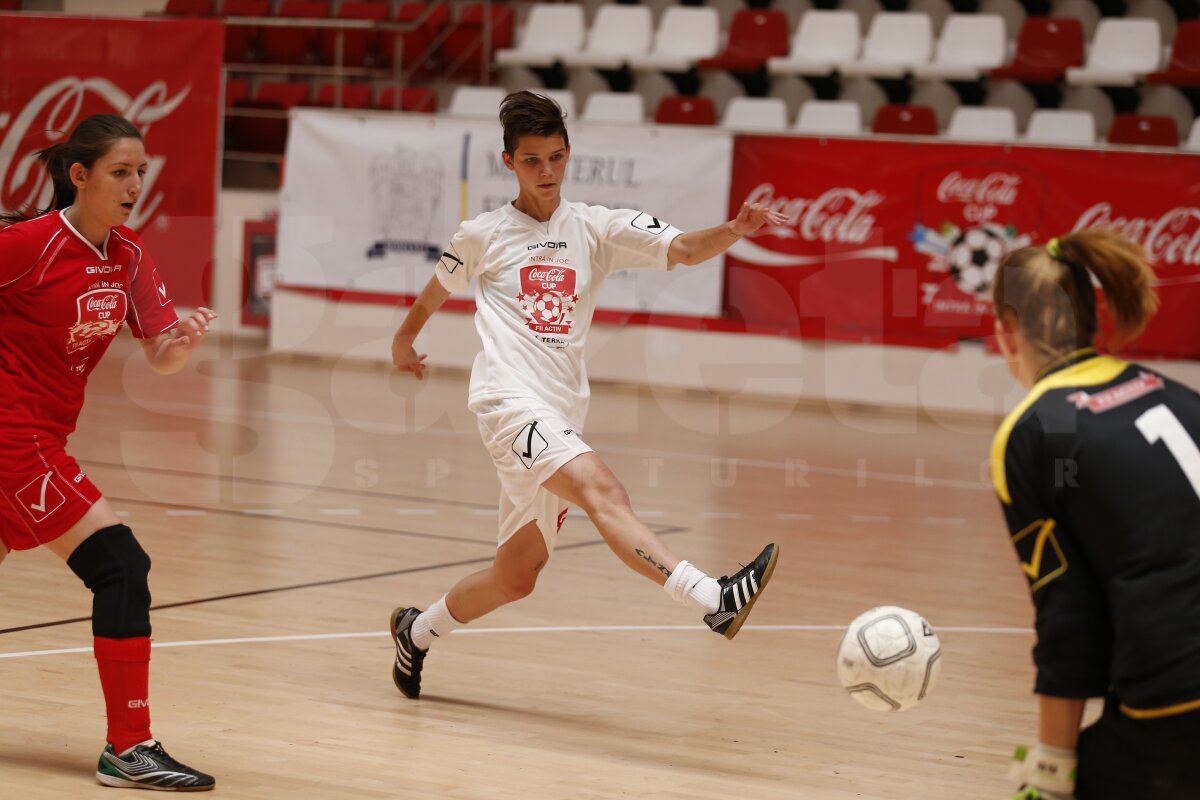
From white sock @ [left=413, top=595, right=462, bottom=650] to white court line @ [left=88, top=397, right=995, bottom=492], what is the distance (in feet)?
20.9

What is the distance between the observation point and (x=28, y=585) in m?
7.06

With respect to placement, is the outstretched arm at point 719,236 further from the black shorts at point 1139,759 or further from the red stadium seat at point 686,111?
the red stadium seat at point 686,111

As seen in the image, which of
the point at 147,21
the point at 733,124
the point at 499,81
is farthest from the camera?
the point at 499,81

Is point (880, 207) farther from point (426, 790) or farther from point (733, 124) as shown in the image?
point (426, 790)

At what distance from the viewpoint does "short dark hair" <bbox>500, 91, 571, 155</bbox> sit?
5.18 metres

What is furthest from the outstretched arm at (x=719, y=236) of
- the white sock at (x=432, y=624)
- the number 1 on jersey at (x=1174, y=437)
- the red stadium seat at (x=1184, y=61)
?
the red stadium seat at (x=1184, y=61)

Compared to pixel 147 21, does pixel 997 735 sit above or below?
below

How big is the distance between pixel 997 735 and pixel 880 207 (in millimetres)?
10287

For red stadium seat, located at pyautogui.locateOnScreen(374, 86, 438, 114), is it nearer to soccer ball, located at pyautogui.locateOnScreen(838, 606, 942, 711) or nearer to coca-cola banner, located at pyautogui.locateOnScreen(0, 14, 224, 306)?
coca-cola banner, located at pyautogui.locateOnScreen(0, 14, 224, 306)

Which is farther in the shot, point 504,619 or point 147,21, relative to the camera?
point 147,21

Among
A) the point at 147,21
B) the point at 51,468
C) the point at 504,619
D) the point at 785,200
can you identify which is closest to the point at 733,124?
the point at 785,200

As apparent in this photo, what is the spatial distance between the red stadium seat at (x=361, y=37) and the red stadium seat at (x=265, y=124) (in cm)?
69

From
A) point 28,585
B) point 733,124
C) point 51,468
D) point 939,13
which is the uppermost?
point 939,13

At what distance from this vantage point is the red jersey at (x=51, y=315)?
4.46 m
